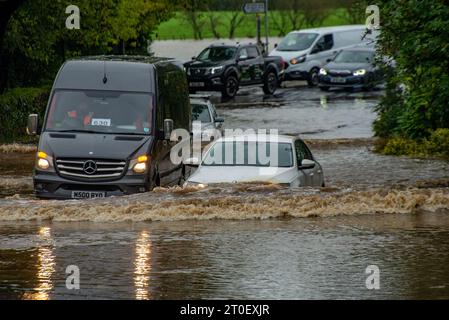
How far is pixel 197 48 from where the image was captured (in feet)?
248

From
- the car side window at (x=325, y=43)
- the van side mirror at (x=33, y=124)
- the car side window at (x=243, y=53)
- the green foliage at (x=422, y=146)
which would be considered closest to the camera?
the van side mirror at (x=33, y=124)

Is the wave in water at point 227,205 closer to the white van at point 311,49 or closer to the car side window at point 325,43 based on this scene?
the white van at point 311,49

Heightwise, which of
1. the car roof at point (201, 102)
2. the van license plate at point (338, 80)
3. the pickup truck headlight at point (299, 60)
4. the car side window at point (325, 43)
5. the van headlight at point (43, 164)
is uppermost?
the van headlight at point (43, 164)

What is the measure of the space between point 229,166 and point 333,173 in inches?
273

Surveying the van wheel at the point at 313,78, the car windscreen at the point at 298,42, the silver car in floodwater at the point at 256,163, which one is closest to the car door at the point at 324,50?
the car windscreen at the point at 298,42

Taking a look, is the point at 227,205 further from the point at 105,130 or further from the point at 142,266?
the point at 142,266

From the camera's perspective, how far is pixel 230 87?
4719cm

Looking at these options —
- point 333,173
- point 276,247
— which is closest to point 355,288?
point 276,247

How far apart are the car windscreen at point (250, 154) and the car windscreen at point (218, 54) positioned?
89.1 feet

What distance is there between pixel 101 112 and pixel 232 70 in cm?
2663

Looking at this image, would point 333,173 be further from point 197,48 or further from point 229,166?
point 197,48

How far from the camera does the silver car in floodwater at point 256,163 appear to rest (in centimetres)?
1950

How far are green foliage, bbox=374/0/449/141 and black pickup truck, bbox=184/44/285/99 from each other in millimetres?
16076

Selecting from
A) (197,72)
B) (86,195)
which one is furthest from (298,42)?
(86,195)
